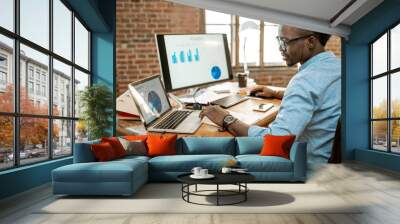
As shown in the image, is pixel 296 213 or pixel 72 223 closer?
pixel 72 223

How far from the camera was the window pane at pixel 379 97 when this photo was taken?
715cm

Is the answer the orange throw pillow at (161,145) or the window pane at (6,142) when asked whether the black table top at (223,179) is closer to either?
the orange throw pillow at (161,145)

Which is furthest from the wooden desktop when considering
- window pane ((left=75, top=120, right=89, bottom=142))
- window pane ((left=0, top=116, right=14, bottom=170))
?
window pane ((left=0, top=116, right=14, bottom=170))

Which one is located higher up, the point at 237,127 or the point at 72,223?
the point at 237,127

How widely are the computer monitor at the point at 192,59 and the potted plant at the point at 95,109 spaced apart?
1.06 metres

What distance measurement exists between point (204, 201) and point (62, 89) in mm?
2978

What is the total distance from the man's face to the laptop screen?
227 cm

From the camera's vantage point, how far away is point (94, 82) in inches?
307

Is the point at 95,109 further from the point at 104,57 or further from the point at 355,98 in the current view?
the point at 355,98

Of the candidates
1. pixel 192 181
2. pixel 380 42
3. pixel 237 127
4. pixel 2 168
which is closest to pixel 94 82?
pixel 237 127

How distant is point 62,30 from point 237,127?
113 inches

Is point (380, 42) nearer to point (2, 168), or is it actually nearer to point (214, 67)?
point (214, 67)

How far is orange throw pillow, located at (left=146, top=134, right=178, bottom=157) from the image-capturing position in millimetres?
6055

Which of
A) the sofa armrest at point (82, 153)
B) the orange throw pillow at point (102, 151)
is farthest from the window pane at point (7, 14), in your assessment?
the orange throw pillow at point (102, 151)
